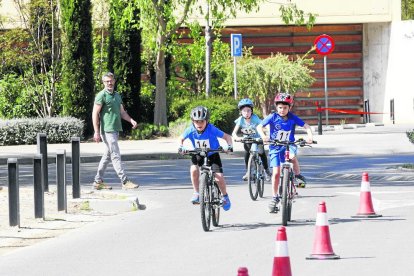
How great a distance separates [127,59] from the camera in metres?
41.2

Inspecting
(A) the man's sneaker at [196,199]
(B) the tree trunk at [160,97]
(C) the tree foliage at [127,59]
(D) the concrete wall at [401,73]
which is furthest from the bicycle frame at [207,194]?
(D) the concrete wall at [401,73]

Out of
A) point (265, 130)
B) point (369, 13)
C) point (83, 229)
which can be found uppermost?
point (369, 13)

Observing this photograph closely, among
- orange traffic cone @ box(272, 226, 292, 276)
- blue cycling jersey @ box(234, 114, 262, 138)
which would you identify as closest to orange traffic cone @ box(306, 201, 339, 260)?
orange traffic cone @ box(272, 226, 292, 276)

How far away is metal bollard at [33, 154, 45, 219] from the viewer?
17.4 metres

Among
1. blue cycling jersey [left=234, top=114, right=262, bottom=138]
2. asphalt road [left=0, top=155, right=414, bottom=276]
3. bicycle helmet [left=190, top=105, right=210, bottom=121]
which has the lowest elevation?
asphalt road [left=0, top=155, right=414, bottom=276]

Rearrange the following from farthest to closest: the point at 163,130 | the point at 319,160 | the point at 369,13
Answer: the point at 369,13 → the point at 163,130 → the point at 319,160

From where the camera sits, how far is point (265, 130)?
17578 millimetres

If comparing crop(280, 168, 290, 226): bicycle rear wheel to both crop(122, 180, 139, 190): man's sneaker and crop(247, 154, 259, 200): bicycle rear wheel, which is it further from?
crop(122, 180, 139, 190): man's sneaker

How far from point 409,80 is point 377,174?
26.7 metres

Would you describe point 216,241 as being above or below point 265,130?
below

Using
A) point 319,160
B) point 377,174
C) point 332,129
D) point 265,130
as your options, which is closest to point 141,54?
point 332,129

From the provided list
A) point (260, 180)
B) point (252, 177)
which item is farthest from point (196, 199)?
point (260, 180)

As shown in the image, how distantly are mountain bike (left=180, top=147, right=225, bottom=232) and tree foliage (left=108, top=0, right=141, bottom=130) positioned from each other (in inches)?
972

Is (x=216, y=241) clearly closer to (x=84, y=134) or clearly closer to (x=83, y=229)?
(x=83, y=229)
